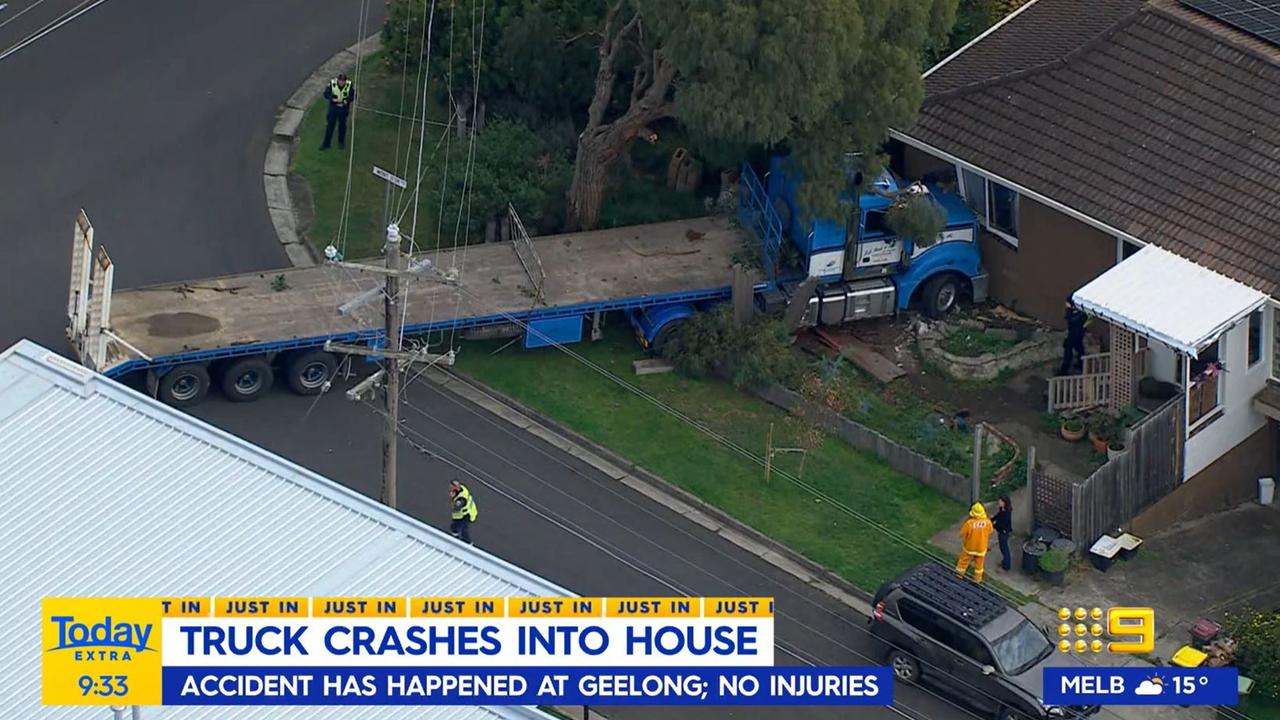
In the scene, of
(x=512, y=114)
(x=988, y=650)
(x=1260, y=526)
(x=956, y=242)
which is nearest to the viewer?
(x=988, y=650)

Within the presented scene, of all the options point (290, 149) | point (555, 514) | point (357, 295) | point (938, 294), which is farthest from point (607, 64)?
point (555, 514)

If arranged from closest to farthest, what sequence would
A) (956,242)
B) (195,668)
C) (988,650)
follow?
(195,668) → (988,650) → (956,242)

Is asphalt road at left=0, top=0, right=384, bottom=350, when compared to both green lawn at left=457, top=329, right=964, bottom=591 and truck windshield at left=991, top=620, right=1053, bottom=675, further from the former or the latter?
truck windshield at left=991, top=620, right=1053, bottom=675

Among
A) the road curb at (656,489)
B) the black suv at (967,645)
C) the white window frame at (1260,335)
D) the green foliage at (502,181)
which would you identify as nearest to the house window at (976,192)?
the white window frame at (1260,335)

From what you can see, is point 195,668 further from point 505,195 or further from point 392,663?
point 505,195

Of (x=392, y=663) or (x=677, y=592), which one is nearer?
(x=392, y=663)

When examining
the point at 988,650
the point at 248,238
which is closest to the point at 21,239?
the point at 248,238

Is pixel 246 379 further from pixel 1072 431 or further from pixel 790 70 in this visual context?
pixel 1072 431
